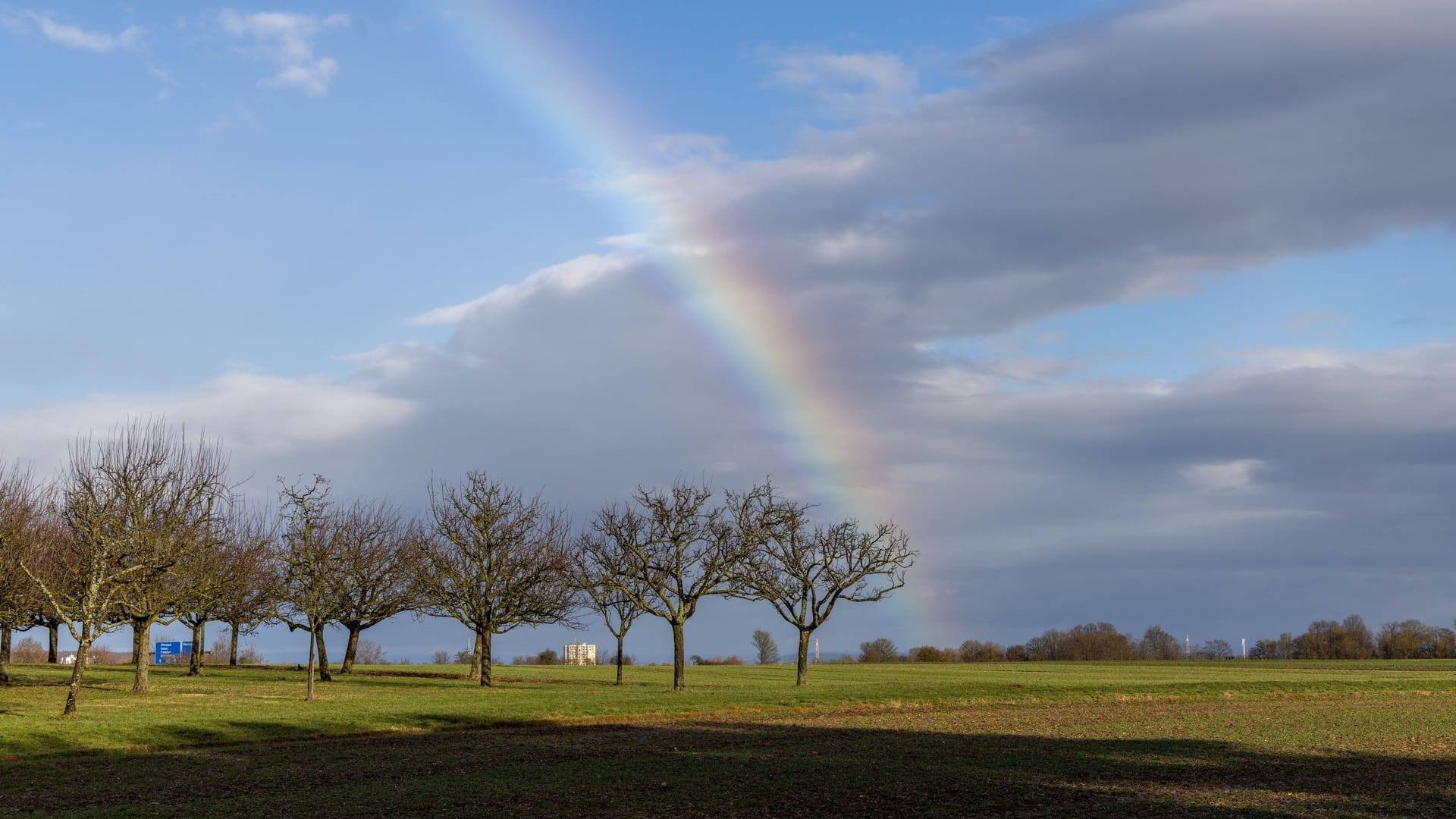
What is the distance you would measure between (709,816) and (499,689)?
116ft

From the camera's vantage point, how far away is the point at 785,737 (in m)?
28.9

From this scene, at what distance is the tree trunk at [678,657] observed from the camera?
4794cm

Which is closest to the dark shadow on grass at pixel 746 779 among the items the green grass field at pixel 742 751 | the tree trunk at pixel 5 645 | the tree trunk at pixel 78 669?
the green grass field at pixel 742 751

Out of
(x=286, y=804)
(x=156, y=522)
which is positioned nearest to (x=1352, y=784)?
(x=286, y=804)

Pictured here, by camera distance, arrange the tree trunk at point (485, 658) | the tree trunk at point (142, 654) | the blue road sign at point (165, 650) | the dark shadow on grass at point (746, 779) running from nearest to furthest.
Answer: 1. the dark shadow on grass at point (746, 779)
2. the tree trunk at point (142, 654)
3. the tree trunk at point (485, 658)
4. the blue road sign at point (165, 650)

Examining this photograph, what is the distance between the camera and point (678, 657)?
49406mm

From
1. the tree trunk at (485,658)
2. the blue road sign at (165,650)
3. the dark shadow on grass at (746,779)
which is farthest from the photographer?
the blue road sign at (165,650)

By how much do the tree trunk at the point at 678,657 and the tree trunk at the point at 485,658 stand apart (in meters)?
9.29

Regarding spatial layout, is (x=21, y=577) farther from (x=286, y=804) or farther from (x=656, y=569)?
(x=286, y=804)

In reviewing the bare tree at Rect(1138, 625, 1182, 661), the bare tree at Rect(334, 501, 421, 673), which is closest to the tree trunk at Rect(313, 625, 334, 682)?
the bare tree at Rect(334, 501, 421, 673)

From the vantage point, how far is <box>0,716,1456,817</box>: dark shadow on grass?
17.9 m

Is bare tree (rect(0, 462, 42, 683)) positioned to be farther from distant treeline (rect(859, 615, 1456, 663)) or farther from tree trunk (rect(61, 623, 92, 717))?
distant treeline (rect(859, 615, 1456, 663))

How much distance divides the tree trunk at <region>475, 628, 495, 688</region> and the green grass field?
249 inches

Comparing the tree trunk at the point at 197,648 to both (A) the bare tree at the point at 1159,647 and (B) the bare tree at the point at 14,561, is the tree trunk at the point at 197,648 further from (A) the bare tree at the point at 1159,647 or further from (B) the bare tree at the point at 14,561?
(A) the bare tree at the point at 1159,647
